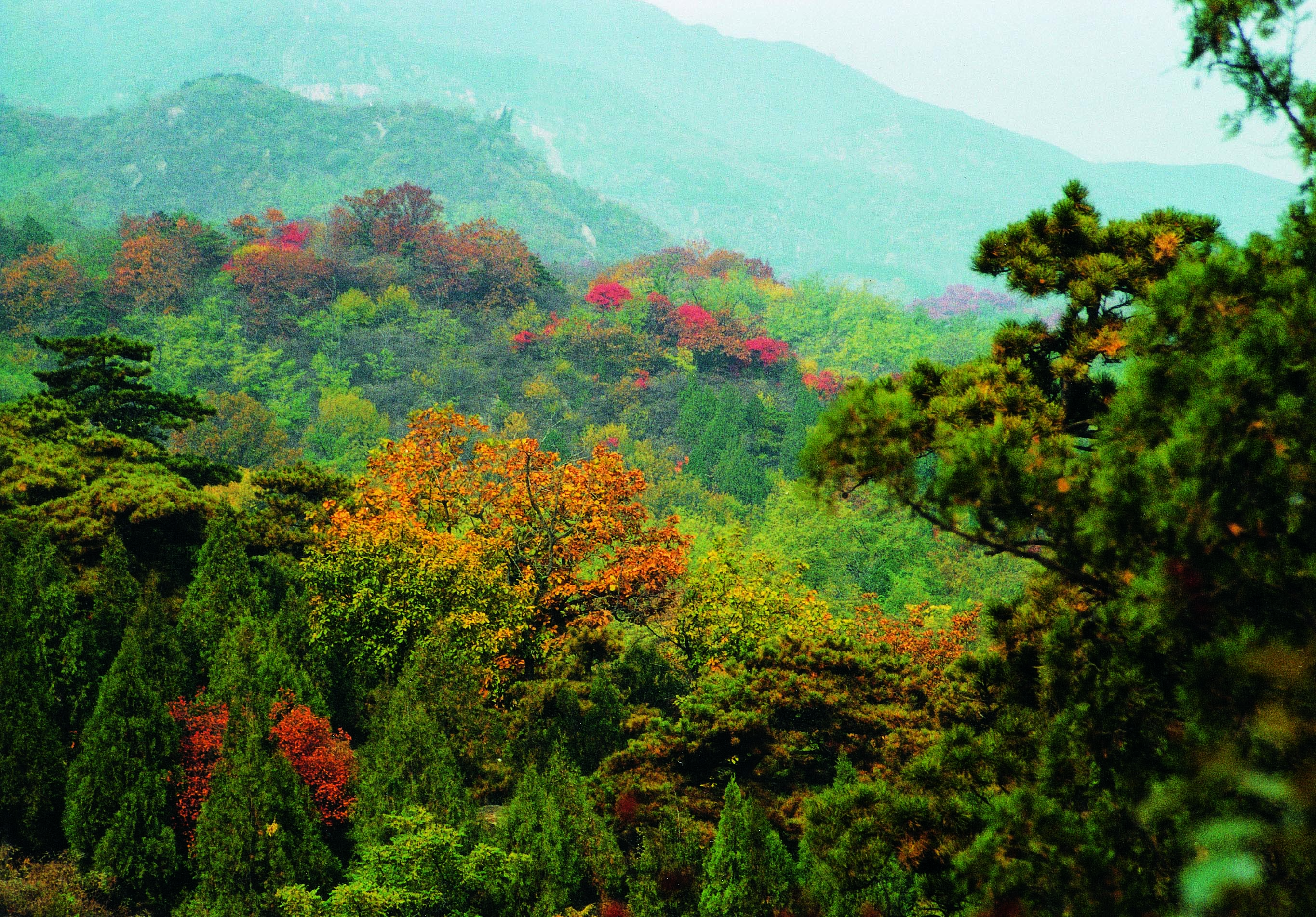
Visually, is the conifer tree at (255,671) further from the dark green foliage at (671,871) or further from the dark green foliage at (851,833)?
the dark green foliage at (851,833)

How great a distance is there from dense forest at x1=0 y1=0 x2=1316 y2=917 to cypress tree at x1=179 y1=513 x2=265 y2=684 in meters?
0.09

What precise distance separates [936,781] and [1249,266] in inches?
147

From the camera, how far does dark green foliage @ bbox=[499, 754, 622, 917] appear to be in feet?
34.1

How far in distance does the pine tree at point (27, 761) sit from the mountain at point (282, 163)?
100 metres

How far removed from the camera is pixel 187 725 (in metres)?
12.7

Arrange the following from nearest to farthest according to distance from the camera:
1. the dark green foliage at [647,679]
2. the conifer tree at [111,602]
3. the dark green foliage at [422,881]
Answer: the dark green foliage at [422,881] < the conifer tree at [111,602] < the dark green foliage at [647,679]

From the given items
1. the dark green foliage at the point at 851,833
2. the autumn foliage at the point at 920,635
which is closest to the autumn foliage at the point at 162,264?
the autumn foliage at the point at 920,635

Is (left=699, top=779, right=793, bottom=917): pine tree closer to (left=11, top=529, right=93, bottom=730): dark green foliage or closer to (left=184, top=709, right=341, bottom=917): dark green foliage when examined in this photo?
(left=184, top=709, right=341, bottom=917): dark green foliage

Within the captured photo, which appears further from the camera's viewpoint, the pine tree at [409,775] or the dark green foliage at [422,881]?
the pine tree at [409,775]

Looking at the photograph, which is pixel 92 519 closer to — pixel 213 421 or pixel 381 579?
pixel 381 579

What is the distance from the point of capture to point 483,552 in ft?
55.0

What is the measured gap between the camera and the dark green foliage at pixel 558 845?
10391mm

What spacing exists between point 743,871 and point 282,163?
406ft

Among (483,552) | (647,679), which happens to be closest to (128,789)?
(483,552)
